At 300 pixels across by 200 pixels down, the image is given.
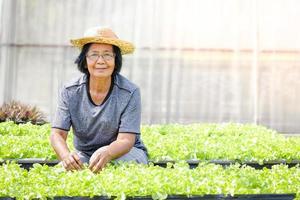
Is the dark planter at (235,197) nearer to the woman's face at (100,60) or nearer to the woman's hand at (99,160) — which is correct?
the woman's hand at (99,160)

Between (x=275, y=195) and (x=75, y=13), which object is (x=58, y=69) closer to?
(x=75, y=13)

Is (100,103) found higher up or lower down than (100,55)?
lower down

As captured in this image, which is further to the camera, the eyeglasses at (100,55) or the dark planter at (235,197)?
the eyeglasses at (100,55)

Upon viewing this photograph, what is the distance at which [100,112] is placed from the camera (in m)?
3.53

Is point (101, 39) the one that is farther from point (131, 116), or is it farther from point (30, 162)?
point (30, 162)

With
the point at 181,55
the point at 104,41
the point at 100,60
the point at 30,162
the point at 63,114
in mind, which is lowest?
the point at 30,162

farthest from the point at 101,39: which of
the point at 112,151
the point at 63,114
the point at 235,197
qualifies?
the point at 235,197

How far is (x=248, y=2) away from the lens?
9094mm

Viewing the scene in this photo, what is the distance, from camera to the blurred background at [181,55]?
355 inches

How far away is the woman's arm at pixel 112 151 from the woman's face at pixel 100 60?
39cm

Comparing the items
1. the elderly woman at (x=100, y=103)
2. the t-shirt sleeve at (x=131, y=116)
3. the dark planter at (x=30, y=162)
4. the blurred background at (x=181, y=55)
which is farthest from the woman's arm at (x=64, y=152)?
the blurred background at (x=181, y=55)

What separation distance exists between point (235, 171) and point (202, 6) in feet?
20.4

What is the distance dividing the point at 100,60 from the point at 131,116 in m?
0.39

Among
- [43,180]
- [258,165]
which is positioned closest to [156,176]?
[43,180]
